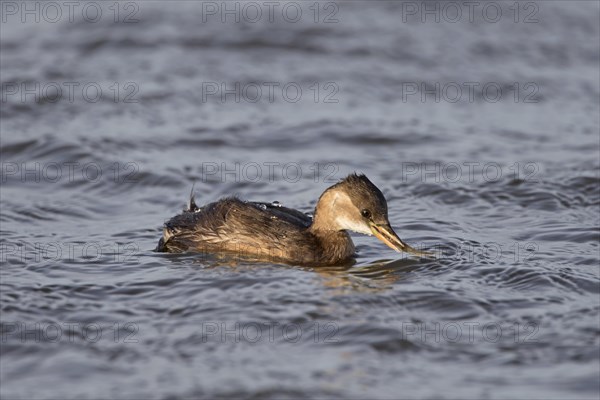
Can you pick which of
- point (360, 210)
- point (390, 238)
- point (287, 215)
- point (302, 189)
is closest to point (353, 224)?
point (360, 210)

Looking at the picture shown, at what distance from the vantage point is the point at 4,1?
1902 centimetres

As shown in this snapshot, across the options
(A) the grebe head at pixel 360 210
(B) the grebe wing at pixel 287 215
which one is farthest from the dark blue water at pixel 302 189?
(B) the grebe wing at pixel 287 215

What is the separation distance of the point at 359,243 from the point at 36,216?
11.2ft

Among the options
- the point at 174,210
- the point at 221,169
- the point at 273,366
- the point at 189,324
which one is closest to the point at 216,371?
the point at 273,366

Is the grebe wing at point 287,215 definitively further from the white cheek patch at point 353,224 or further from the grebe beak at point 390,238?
the grebe beak at point 390,238

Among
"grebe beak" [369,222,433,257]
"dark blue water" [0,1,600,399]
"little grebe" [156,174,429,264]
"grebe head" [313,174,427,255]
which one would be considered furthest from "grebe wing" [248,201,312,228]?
"grebe beak" [369,222,433,257]

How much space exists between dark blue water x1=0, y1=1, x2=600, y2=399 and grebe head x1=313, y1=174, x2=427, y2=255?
308 mm

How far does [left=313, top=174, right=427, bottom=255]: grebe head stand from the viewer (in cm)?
1028

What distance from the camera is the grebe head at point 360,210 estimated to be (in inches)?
405

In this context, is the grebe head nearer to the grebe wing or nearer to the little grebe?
the little grebe

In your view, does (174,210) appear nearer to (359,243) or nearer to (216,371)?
(359,243)

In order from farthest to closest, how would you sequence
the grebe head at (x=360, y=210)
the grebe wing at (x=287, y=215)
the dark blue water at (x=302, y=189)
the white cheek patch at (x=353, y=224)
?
the grebe wing at (x=287, y=215) < the white cheek patch at (x=353, y=224) < the grebe head at (x=360, y=210) < the dark blue water at (x=302, y=189)

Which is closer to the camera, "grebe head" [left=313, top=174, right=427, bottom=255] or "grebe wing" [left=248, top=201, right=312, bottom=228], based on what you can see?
"grebe head" [left=313, top=174, right=427, bottom=255]

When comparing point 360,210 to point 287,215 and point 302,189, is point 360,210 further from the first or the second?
point 302,189
